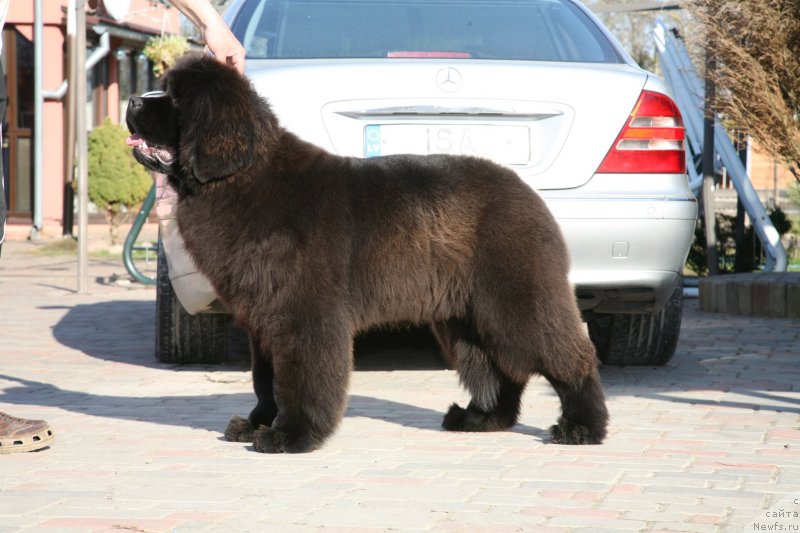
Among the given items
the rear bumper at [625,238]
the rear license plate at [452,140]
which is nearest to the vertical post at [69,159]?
the rear license plate at [452,140]

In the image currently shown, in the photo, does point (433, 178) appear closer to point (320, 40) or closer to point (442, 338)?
point (442, 338)

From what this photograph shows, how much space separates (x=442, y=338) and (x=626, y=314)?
72.8 inches

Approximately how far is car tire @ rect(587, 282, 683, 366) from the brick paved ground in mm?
102

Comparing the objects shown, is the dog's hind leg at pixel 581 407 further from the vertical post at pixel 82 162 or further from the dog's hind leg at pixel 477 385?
the vertical post at pixel 82 162

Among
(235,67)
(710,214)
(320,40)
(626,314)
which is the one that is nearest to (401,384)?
(626,314)

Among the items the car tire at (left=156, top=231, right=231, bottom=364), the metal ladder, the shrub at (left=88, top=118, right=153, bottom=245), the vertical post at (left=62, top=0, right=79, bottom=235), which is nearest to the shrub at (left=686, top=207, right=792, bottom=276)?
the metal ladder

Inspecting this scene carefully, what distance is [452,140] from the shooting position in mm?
4977

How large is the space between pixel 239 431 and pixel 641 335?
255 cm

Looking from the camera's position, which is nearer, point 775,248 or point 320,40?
point 320,40

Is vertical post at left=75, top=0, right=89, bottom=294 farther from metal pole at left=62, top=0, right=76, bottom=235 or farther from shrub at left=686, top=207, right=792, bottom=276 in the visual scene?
metal pole at left=62, top=0, right=76, bottom=235

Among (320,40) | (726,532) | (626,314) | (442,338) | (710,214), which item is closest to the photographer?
(726,532)

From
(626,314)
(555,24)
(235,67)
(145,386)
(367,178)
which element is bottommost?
(145,386)

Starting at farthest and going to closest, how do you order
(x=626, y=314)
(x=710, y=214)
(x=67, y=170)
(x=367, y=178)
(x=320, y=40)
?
1. (x=67, y=170)
2. (x=710, y=214)
3. (x=626, y=314)
4. (x=320, y=40)
5. (x=367, y=178)

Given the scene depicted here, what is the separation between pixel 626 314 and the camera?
5.93 metres
